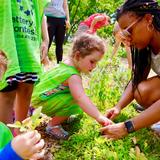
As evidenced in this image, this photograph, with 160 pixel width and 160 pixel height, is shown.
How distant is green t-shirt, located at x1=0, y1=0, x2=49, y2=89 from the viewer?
2178 millimetres

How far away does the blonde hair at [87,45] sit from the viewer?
113 inches

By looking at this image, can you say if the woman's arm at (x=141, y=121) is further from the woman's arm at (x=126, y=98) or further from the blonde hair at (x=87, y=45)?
the blonde hair at (x=87, y=45)

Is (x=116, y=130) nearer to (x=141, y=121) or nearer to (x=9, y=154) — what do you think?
(x=141, y=121)

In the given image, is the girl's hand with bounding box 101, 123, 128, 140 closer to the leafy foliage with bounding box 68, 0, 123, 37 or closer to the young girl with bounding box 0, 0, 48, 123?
the young girl with bounding box 0, 0, 48, 123

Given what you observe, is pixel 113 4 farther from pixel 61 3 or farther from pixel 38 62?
pixel 38 62

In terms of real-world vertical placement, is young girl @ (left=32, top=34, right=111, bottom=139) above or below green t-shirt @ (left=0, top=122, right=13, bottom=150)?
below

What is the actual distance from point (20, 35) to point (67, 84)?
0.79 meters

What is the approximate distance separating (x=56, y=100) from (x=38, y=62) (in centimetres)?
70

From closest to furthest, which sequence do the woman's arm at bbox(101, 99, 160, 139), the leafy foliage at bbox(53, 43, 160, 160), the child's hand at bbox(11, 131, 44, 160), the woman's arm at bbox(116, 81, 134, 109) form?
1. the child's hand at bbox(11, 131, 44, 160)
2. the woman's arm at bbox(101, 99, 160, 139)
3. the leafy foliage at bbox(53, 43, 160, 160)
4. the woman's arm at bbox(116, 81, 134, 109)

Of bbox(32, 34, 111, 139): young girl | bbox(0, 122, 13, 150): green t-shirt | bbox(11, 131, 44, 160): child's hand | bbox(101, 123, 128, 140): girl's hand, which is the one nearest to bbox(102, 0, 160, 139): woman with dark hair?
bbox(101, 123, 128, 140): girl's hand

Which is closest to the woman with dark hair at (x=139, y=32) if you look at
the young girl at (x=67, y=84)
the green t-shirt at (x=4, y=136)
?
the young girl at (x=67, y=84)

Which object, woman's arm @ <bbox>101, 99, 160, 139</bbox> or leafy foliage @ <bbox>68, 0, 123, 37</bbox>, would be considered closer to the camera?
woman's arm @ <bbox>101, 99, 160, 139</bbox>

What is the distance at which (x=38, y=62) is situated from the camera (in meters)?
2.36

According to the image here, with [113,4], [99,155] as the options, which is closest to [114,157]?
[99,155]
